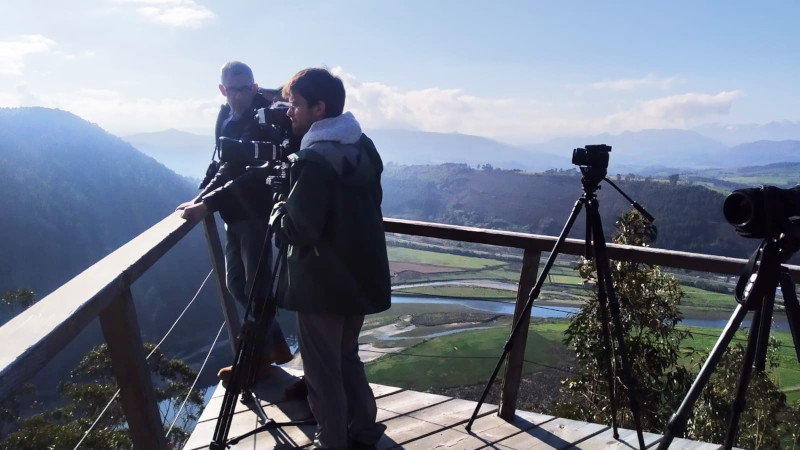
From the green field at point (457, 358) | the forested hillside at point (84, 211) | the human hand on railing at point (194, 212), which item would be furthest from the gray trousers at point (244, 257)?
the forested hillside at point (84, 211)

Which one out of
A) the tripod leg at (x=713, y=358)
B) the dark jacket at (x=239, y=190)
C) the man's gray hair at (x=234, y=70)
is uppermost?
the man's gray hair at (x=234, y=70)

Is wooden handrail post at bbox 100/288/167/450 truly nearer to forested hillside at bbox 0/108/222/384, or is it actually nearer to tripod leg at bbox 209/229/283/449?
tripod leg at bbox 209/229/283/449

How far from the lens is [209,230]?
10.2ft

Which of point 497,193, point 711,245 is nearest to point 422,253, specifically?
point 497,193

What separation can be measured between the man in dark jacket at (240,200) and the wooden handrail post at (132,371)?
1029 mm

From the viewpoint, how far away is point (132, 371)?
1.74m

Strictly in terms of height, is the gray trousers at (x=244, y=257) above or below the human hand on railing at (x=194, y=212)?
below

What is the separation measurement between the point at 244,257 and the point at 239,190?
0.38m

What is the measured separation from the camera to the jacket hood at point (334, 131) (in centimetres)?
200

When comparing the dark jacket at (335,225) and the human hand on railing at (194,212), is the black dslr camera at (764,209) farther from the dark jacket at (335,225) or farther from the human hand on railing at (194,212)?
the human hand on railing at (194,212)

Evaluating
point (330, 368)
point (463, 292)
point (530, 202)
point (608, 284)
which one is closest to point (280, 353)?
point (330, 368)

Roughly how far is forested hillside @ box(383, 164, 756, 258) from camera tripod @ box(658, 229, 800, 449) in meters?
12.1

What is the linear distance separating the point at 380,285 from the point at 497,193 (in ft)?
146

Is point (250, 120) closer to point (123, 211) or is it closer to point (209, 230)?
point (209, 230)
